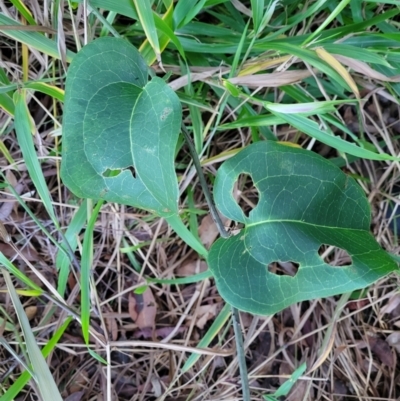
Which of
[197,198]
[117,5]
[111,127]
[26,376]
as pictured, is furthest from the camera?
[197,198]

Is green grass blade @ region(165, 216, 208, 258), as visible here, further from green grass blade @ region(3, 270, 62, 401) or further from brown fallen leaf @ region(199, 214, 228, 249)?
green grass blade @ region(3, 270, 62, 401)

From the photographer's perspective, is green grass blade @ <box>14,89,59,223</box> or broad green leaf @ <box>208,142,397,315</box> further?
green grass blade @ <box>14,89,59,223</box>

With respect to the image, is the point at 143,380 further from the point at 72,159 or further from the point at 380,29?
the point at 380,29

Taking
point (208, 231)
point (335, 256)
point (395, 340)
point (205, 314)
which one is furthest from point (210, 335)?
point (395, 340)

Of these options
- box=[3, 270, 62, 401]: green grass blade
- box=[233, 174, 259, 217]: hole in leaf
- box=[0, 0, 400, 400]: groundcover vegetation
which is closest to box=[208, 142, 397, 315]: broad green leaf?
box=[0, 0, 400, 400]: groundcover vegetation

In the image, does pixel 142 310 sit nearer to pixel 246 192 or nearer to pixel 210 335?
pixel 210 335
